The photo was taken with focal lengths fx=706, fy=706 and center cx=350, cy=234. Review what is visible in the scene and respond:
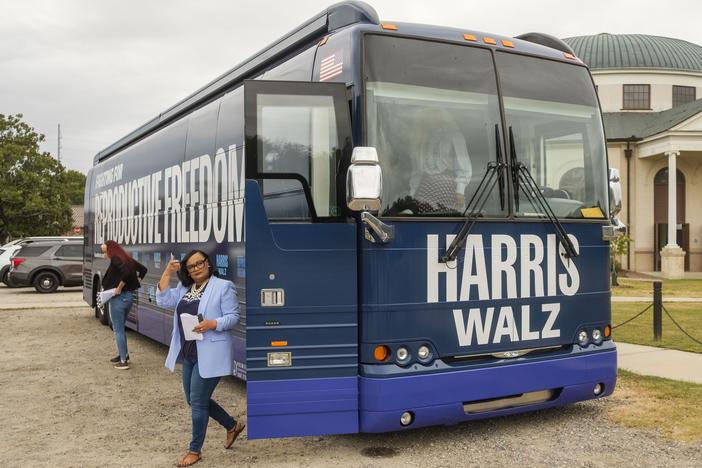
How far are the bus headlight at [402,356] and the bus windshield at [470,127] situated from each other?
1.00 meters

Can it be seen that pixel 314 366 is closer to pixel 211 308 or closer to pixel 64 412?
pixel 211 308

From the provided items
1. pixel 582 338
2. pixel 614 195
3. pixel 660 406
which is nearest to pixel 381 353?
pixel 582 338

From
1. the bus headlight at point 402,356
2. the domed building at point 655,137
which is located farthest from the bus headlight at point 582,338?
the domed building at point 655,137

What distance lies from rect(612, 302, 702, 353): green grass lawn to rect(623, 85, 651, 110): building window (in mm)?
27370

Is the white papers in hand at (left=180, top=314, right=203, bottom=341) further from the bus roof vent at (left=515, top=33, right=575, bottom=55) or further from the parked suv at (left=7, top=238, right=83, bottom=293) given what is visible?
the parked suv at (left=7, top=238, right=83, bottom=293)

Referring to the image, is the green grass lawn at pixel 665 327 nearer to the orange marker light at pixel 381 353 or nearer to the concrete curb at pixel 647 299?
the concrete curb at pixel 647 299

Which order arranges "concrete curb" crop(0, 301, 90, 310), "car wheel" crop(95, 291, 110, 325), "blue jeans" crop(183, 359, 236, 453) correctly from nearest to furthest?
"blue jeans" crop(183, 359, 236, 453)
"car wheel" crop(95, 291, 110, 325)
"concrete curb" crop(0, 301, 90, 310)

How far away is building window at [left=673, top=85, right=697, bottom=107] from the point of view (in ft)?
139

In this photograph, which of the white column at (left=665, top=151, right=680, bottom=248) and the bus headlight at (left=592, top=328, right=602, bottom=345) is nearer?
the bus headlight at (left=592, top=328, right=602, bottom=345)

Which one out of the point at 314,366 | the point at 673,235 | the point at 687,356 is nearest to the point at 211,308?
the point at 314,366

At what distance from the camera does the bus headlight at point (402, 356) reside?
514 centimetres

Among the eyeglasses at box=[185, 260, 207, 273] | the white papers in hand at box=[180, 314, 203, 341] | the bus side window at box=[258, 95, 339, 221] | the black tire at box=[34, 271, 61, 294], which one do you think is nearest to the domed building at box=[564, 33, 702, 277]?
the black tire at box=[34, 271, 61, 294]

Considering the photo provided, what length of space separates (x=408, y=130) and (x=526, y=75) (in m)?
1.37

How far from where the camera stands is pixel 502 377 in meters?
5.47
